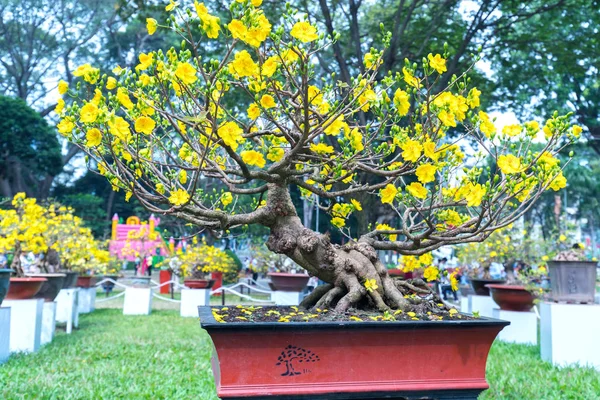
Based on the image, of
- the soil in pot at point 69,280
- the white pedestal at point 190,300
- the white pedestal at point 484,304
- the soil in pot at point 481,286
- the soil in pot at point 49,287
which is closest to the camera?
the soil in pot at point 49,287

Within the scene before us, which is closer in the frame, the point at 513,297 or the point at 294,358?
the point at 294,358

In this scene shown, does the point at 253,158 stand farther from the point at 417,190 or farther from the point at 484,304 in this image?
the point at 484,304

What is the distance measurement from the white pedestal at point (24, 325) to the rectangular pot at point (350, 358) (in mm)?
3656

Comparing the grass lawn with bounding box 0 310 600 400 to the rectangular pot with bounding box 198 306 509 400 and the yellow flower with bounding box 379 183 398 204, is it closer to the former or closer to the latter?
the rectangular pot with bounding box 198 306 509 400

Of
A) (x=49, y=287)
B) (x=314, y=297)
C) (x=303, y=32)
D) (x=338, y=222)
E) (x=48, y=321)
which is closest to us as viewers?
(x=303, y=32)

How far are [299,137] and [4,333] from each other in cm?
340

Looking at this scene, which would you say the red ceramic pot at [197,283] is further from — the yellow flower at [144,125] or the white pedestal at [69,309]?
the yellow flower at [144,125]

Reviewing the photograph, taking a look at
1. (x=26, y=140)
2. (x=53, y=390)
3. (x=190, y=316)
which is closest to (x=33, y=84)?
(x=26, y=140)

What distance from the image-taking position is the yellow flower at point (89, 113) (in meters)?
1.62

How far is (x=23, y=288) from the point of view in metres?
4.81

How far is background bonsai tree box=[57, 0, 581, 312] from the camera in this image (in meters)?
1.61

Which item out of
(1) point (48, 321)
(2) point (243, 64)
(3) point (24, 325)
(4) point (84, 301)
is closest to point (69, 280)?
(1) point (48, 321)

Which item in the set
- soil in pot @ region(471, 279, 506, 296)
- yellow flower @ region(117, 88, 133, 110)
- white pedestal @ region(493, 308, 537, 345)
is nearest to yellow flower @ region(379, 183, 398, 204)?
yellow flower @ region(117, 88, 133, 110)

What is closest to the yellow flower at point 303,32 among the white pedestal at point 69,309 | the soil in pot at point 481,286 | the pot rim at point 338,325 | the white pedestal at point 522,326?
the pot rim at point 338,325
